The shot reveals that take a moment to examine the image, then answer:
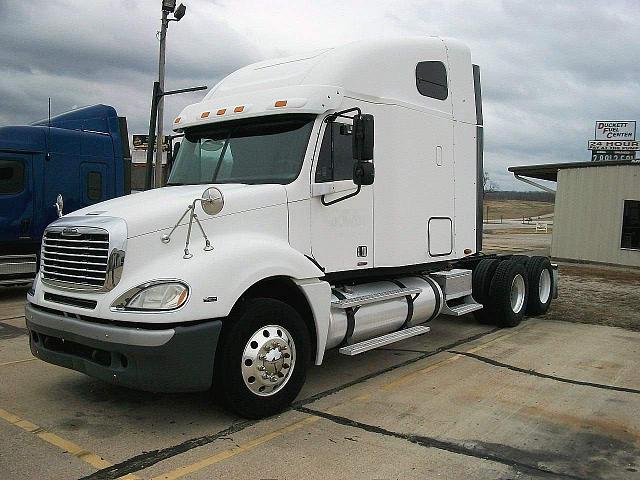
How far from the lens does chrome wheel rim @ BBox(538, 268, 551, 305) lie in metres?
10.0

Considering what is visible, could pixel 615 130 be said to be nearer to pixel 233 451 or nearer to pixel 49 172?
pixel 49 172

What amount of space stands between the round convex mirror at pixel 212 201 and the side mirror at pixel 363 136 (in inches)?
57.6

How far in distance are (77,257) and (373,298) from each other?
2.92m

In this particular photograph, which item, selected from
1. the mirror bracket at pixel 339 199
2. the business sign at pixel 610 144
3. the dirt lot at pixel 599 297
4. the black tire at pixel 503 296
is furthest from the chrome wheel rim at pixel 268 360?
the business sign at pixel 610 144

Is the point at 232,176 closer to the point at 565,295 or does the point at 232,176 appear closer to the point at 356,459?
the point at 356,459

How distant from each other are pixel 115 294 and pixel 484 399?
11.0 ft

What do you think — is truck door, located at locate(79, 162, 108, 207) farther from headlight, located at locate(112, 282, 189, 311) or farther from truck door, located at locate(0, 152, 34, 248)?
headlight, located at locate(112, 282, 189, 311)

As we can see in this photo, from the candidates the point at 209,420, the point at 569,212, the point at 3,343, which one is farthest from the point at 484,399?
the point at 569,212

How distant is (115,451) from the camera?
14.2 feet

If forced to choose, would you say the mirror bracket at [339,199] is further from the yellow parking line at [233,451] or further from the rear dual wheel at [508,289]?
the rear dual wheel at [508,289]

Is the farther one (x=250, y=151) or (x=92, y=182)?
(x=92, y=182)

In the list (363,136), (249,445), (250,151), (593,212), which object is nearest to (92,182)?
(250,151)

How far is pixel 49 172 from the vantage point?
36.9 feet

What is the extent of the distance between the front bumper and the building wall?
17.9 m
